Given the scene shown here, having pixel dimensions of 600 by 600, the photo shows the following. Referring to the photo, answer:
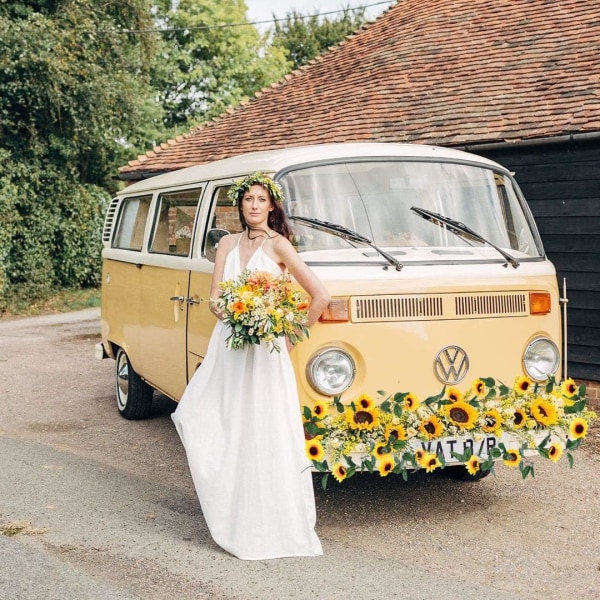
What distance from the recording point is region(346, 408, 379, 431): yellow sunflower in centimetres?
463

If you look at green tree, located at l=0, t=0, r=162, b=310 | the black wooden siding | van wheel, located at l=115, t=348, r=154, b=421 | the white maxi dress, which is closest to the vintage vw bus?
the white maxi dress

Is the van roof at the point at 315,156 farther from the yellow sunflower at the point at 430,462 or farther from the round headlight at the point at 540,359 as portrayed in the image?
the yellow sunflower at the point at 430,462

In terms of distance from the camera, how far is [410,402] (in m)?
4.74

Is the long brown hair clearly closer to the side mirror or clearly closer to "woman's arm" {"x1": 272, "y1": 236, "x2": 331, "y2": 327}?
"woman's arm" {"x1": 272, "y1": 236, "x2": 331, "y2": 327}

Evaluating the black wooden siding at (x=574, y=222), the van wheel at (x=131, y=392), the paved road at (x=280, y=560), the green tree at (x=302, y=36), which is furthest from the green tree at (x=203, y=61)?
the paved road at (x=280, y=560)

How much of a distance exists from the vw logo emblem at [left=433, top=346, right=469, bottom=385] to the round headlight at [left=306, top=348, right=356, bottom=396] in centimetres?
52

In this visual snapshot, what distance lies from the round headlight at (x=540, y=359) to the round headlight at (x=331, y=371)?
1118mm

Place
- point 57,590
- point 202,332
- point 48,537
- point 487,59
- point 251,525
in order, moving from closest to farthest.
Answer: point 57,590 → point 251,525 → point 48,537 → point 202,332 → point 487,59

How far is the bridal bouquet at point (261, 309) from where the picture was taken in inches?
174

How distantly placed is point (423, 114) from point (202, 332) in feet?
20.8

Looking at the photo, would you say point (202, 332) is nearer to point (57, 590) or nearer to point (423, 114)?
point (57, 590)

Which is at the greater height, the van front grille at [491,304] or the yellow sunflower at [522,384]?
the van front grille at [491,304]

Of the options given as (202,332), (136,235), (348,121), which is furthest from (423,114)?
(202,332)

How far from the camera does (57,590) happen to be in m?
4.11
